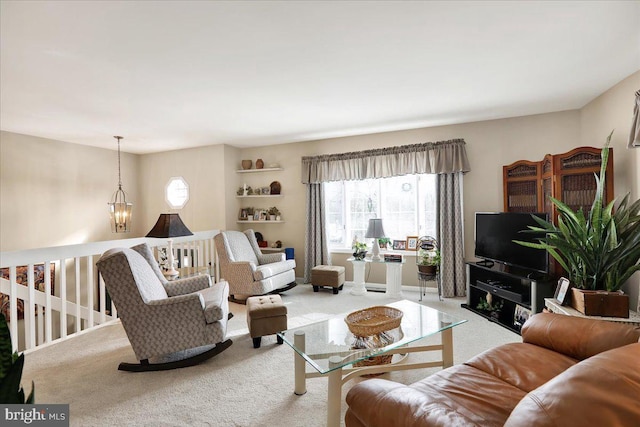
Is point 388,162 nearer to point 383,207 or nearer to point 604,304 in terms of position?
point 383,207

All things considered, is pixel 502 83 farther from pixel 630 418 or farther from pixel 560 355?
pixel 630 418

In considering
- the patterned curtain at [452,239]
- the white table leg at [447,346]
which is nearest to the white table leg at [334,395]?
the white table leg at [447,346]

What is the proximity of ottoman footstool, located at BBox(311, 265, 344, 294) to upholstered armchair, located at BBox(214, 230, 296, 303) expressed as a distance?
0.38 meters

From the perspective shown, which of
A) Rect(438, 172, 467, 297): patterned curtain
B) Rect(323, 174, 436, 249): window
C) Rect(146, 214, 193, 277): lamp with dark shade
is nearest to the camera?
Rect(146, 214, 193, 277): lamp with dark shade

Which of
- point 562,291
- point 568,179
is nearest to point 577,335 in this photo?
point 562,291

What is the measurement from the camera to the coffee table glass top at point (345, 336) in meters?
1.88

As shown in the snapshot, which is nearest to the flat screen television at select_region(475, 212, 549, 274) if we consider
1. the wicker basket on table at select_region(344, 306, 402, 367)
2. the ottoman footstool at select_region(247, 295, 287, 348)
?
the wicker basket on table at select_region(344, 306, 402, 367)

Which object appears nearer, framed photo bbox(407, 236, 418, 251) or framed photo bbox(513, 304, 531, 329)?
framed photo bbox(513, 304, 531, 329)

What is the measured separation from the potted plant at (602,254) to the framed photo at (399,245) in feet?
7.87

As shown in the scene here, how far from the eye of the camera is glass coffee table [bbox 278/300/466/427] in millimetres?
1796

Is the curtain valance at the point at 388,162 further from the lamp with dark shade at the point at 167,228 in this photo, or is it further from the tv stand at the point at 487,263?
the lamp with dark shade at the point at 167,228

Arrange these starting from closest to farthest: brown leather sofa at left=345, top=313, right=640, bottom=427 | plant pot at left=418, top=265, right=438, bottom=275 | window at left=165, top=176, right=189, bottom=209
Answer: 1. brown leather sofa at left=345, top=313, right=640, bottom=427
2. plant pot at left=418, top=265, right=438, bottom=275
3. window at left=165, top=176, right=189, bottom=209

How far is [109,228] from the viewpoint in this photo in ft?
19.9

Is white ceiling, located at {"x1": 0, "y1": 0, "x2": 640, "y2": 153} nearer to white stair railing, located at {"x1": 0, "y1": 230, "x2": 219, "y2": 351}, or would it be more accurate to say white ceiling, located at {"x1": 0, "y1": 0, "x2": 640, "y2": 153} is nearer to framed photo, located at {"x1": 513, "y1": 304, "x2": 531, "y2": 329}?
white stair railing, located at {"x1": 0, "y1": 230, "x2": 219, "y2": 351}
